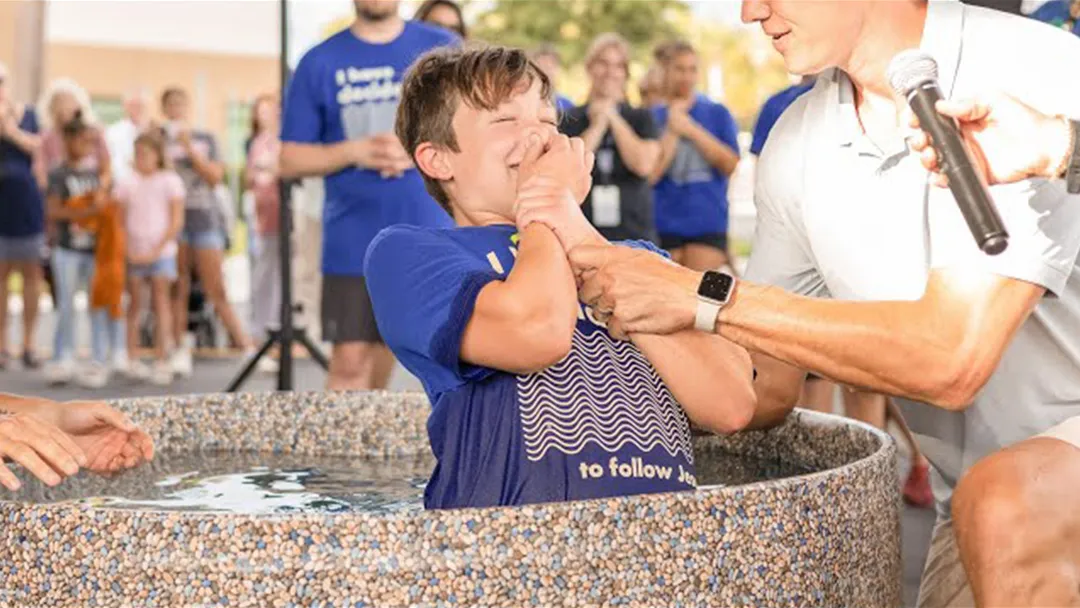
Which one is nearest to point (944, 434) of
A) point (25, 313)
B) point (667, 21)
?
point (25, 313)

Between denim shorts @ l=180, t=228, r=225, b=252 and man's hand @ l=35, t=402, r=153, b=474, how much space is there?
9143 mm

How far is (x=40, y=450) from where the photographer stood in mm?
2498

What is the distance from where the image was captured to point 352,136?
630 centimetres

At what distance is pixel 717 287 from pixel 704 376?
0.54 feet

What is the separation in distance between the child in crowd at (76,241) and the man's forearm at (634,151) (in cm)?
392

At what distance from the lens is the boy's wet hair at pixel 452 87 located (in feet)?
9.39

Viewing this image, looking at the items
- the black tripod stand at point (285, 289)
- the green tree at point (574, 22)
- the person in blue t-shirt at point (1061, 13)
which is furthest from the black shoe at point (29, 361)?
the green tree at point (574, 22)

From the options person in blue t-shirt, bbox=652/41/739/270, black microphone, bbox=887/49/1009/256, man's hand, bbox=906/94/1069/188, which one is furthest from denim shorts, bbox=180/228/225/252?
black microphone, bbox=887/49/1009/256

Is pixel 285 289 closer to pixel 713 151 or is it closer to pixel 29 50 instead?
pixel 713 151

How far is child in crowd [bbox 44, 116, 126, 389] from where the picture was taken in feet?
34.8

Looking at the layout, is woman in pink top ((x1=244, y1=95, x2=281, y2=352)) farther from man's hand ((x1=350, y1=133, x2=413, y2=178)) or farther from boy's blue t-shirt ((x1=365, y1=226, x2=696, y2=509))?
boy's blue t-shirt ((x1=365, y1=226, x2=696, y2=509))

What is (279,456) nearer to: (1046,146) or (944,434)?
(944,434)

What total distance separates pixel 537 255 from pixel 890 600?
85 centimetres

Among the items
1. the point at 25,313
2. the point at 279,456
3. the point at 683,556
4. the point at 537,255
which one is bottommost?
the point at 25,313
